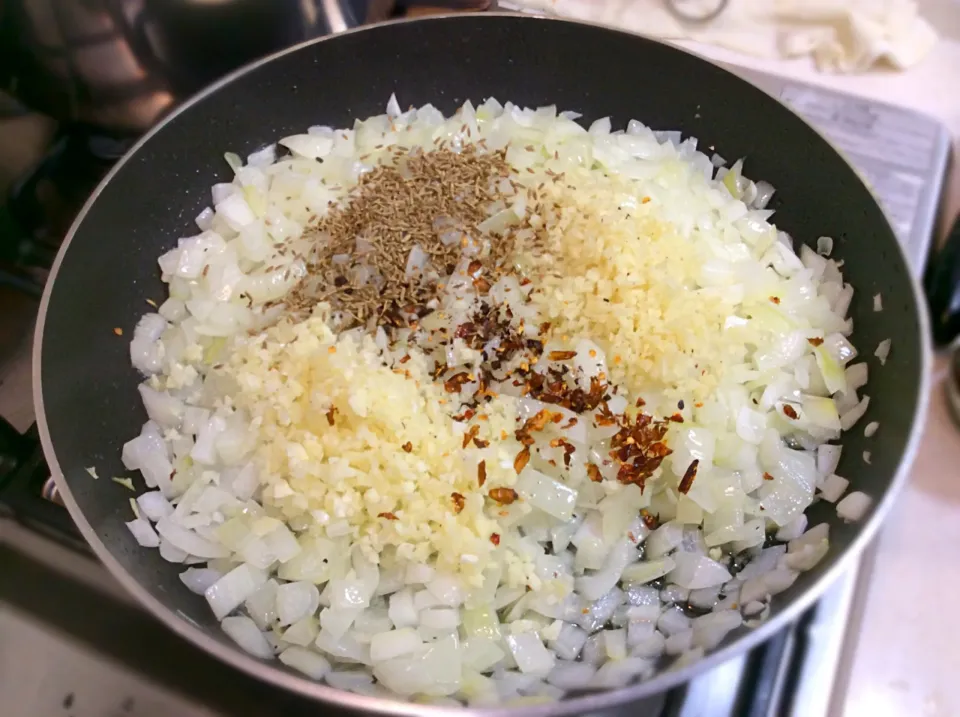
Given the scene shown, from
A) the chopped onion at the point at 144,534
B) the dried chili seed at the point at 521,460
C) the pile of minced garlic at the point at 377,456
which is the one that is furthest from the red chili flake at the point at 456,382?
the chopped onion at the point at 144,534

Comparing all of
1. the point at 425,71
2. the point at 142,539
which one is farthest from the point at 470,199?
the point at 142,539

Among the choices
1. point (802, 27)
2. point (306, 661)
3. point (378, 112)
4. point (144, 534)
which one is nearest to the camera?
point (306, 661)

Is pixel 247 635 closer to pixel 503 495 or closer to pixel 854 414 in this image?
pixel 503 495

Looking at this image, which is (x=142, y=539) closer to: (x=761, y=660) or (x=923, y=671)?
(x=761, y=660)

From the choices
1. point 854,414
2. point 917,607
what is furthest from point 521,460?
point 917,607

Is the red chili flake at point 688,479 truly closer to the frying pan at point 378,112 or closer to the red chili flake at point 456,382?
the frying pan at point 378,112

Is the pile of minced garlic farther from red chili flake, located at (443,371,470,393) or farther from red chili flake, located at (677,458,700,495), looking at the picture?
red chili flake, located at (677,458,700,495)
